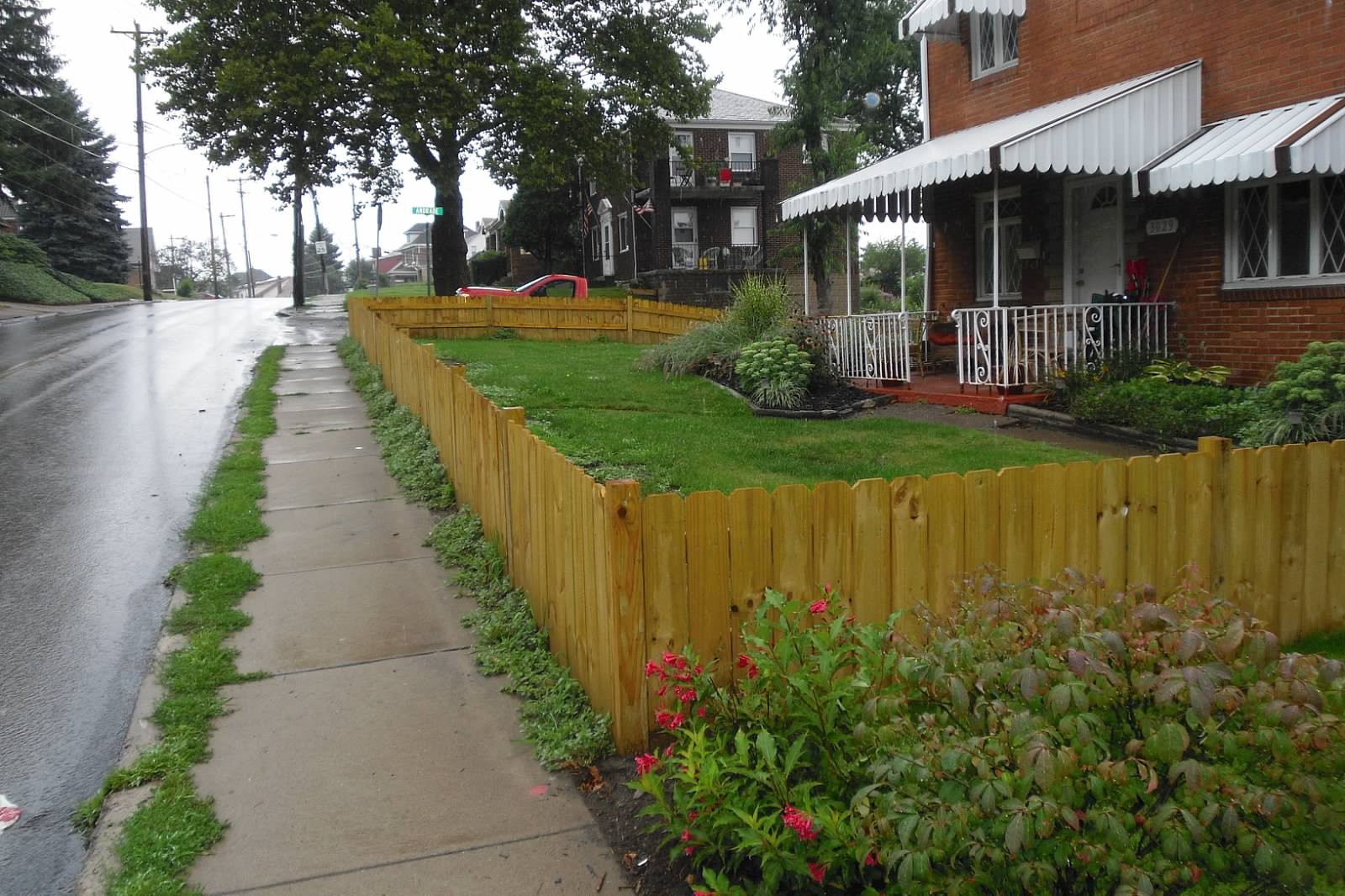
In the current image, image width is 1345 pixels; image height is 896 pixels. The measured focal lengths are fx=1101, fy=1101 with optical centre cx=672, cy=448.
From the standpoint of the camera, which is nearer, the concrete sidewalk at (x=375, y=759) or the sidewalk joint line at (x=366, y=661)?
the concrete sidewalk at (x=375, y=759)

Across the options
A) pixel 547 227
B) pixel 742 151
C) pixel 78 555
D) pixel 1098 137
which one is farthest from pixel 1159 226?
pixel 547 227

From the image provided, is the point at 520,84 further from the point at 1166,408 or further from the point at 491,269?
the point at 491,269

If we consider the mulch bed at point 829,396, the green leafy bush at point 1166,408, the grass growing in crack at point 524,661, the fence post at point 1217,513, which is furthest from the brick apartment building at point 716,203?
the fence post at point 1217,513

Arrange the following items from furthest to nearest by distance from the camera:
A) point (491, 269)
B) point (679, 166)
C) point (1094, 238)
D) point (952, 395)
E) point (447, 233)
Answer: point (491, 269), point (679, 166), point (447, 233), point (1094, 238), point (952, 395)

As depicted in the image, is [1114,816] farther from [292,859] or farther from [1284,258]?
[1284,258]

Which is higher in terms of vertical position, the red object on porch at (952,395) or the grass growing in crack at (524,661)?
the red object on porch at (952,395)

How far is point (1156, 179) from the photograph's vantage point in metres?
11.0

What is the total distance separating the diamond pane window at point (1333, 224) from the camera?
10.8m

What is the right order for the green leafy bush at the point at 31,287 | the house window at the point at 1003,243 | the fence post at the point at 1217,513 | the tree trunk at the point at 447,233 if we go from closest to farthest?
the fence post at the point at 1217,513, the house window at the point at 1003,243, the tree trunk at the point at 447,233, the green leafy bush at the point at 31,287

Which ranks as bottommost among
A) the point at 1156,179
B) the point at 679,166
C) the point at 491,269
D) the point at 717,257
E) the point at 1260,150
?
the point at 1156,179

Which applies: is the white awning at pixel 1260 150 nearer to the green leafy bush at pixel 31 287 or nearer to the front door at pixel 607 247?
the front door at pixel 607 247

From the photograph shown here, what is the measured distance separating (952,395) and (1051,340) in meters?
1.43

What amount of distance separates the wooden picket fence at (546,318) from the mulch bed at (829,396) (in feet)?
29.3

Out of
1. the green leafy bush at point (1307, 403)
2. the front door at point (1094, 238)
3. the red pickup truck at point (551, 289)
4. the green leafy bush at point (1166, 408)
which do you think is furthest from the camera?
the red pickup truck at point (551, 289)
